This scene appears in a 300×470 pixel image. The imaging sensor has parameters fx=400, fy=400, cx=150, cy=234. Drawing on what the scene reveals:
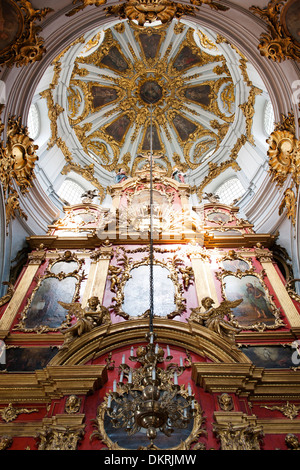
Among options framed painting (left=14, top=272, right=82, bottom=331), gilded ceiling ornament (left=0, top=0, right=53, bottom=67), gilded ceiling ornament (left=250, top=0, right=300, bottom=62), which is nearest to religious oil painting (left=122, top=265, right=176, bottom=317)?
framed painting (left=14, top=272, right=82, bottom=331)

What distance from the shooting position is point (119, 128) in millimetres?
21406

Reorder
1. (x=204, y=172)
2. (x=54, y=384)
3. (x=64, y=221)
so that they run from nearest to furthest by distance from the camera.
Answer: (x=54, y=384), (x=64, y=221), (x=204, y=172)

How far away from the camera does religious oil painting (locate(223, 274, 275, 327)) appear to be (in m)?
9.73

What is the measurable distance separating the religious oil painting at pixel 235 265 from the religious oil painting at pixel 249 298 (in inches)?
13.1

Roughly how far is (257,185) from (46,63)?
8285 millimetres

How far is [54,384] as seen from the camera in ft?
25.3

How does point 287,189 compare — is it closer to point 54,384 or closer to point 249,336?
point 249,336

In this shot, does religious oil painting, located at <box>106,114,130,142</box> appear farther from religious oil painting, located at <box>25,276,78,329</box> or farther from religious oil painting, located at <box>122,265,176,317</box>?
religious oil painting, located at <box>25,276,78,329</box>

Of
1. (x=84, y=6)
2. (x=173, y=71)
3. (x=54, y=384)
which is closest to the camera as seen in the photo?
(x=54, y=384)

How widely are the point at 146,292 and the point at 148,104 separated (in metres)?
14.5

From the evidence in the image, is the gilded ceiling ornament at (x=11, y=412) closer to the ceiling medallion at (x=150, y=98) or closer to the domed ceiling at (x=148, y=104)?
the domed ceiling at (x=148, y=104)

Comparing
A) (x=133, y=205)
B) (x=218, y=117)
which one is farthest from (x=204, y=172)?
(x=133, y=205)

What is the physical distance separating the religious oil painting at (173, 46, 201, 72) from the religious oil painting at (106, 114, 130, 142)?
12.4 feet

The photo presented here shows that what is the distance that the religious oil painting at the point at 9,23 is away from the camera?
30.2ft
